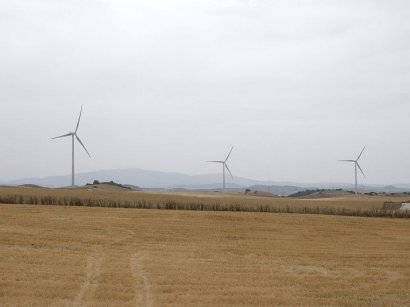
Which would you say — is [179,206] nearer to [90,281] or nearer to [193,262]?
[193,262]

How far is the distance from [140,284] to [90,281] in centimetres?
151

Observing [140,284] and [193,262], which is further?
[193,262]

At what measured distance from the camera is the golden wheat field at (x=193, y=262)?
11922 mm

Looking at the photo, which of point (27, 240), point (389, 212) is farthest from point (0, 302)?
point (389, 212)

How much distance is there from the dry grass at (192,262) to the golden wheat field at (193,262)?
4 cm

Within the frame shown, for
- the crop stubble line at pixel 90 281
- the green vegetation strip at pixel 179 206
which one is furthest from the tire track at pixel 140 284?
the green vegetation strip at pixel 179 206

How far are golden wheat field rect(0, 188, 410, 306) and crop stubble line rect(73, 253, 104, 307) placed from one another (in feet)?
0.10

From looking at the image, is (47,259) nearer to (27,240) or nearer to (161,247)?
(27,240)

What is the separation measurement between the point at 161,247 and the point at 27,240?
5756 mm

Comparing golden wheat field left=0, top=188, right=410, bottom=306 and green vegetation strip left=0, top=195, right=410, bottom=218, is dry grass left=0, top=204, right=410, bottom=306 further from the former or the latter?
green vegetation strip left=0, top=195, right=410, bottom=218

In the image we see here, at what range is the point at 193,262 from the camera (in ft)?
53.5

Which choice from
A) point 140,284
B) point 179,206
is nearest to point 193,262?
point 140,284

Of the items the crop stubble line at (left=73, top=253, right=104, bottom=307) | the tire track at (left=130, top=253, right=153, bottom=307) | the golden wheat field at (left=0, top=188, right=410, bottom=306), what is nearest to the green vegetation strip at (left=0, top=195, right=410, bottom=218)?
the golden wheat field at (left=0, top=188, right=410, bottom=306)

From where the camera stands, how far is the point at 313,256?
61.2ft
